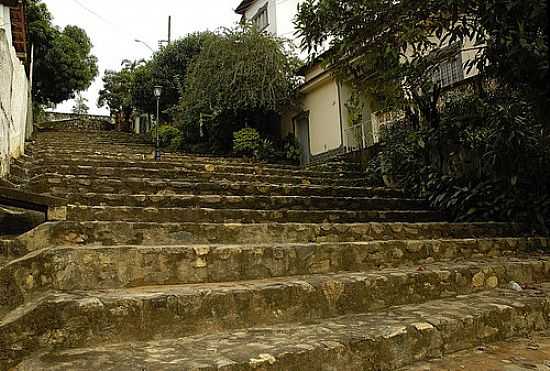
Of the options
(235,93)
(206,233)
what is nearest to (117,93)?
(235,93)

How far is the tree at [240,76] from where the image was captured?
11.3 meters

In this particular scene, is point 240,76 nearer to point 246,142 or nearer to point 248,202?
point 246,142

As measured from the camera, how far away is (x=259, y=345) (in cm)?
168

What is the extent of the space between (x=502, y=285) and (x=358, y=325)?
1584 mm

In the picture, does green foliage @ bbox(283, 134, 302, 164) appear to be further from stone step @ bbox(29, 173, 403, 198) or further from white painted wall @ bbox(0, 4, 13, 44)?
white painted wall @ bbox(0, 4, 13, 44)

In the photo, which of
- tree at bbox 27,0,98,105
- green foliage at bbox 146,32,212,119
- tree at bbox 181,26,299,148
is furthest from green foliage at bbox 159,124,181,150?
tree at bbox 27,0,98,105

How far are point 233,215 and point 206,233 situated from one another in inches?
35.4

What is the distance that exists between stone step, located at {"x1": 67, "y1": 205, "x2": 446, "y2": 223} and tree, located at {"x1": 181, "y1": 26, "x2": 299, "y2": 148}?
7056mm

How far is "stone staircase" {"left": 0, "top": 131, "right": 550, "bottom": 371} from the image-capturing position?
5.21 feet

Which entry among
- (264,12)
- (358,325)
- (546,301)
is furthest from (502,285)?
(264,12)

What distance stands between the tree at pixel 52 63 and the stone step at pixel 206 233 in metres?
13.4

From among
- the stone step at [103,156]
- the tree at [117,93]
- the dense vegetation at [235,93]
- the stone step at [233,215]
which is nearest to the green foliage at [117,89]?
the tree at [117,93]

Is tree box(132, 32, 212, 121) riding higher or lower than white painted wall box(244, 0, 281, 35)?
lower

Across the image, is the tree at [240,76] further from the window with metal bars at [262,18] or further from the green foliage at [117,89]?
the green foliage at [117,89]
